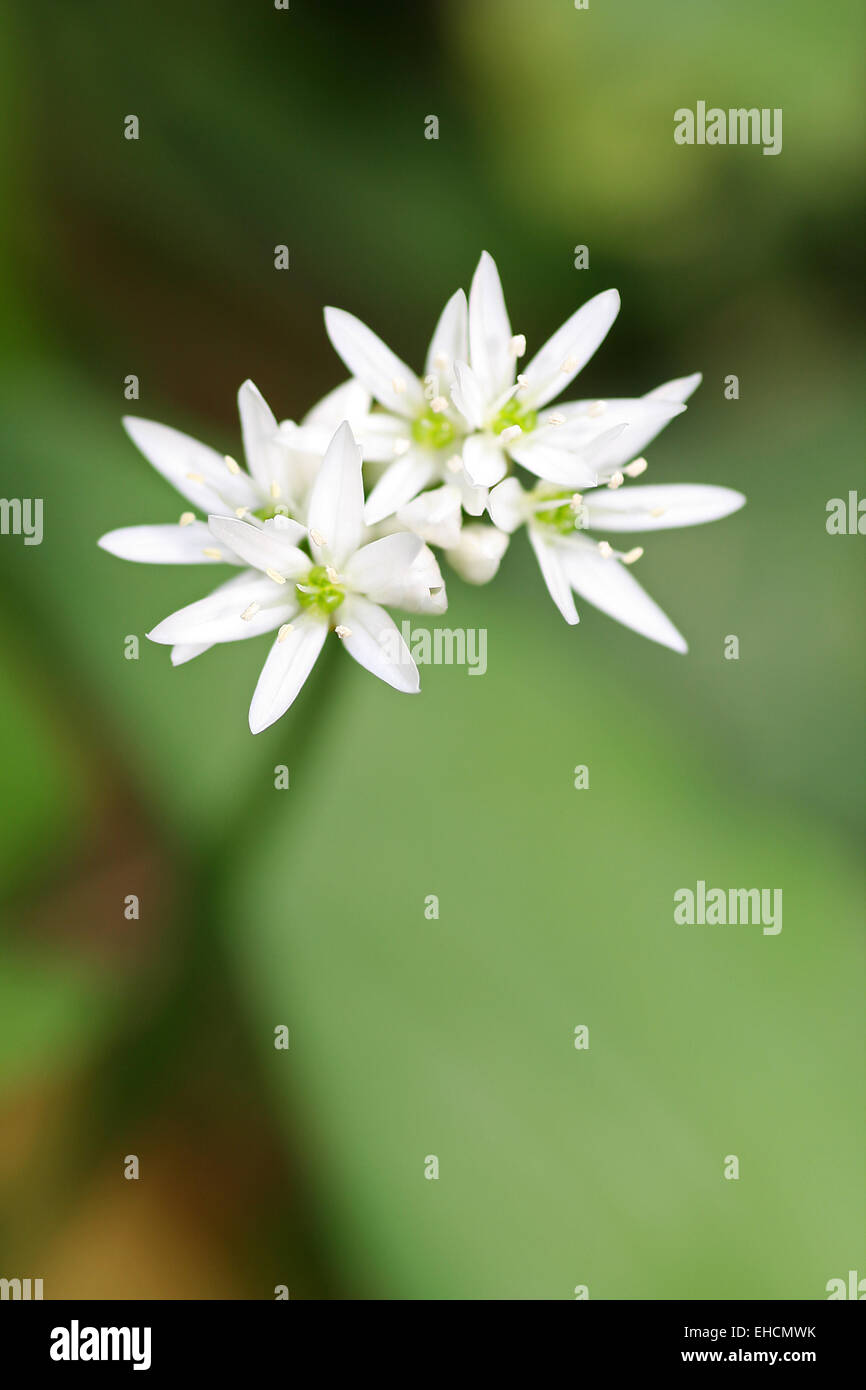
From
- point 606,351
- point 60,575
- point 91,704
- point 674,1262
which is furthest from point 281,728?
point 606,351

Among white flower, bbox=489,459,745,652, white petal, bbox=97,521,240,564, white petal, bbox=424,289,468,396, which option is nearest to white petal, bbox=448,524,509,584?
white flower, bbox=489,459,745,652

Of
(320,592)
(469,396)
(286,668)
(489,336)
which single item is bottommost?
(286,668)

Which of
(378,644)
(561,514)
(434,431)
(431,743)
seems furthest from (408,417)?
(431,743)

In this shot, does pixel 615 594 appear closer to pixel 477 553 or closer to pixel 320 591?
pixel 477 553

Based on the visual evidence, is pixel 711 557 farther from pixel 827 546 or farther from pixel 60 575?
pixel 60 575

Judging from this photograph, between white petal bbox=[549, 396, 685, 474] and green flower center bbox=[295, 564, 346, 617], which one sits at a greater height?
white petal bbox=[549, 396, 685, 474]

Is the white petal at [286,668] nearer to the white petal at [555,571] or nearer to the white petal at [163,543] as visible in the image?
the white petal at [163,543]

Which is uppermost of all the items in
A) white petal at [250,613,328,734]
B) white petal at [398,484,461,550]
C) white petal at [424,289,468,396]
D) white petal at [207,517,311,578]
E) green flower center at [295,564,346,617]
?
white petal at [424,289,468,396]

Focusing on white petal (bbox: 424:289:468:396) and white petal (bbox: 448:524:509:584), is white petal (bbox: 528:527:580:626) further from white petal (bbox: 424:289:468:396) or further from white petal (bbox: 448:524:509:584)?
white petal (bbox: 424:289:468:396)
